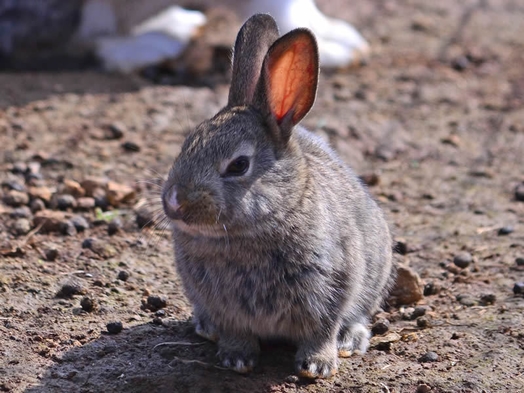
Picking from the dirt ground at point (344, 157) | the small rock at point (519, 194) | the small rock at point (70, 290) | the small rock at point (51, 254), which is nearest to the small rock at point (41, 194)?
the dirt ground at point (344, 157)

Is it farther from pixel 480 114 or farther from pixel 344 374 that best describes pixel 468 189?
pixel 344 374

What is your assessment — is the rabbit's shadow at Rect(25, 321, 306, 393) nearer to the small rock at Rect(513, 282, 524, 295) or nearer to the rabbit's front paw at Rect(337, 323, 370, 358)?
the rabbit's front paw at Rect(337, 323, 370, 358)

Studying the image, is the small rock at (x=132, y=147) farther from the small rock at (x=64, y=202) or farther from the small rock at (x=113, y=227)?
the small rock at (x=113, y=227)

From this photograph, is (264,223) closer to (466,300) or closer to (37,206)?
(466,300)

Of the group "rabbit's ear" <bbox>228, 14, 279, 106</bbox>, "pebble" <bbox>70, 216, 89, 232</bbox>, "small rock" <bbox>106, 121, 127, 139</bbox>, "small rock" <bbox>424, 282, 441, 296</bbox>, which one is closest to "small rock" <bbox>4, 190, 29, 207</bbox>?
"pebble" <bbox>70, 216, 89, 232</bbox>

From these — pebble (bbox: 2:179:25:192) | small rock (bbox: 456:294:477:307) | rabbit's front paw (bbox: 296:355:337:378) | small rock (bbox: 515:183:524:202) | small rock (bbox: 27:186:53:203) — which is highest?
small rock (bbox: 515:183:524:202)

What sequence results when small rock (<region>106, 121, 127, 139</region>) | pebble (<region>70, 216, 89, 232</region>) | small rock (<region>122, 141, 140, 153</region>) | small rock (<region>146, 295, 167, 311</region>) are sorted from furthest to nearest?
small rock (<region>106, 121, 127, 139</region>) → small rock (<region>122, 141, 140, 153</region>) → pebble (<region>70, 216, 89, 232</region>) → small rock (<region>146, 295, 167, 311</region>)

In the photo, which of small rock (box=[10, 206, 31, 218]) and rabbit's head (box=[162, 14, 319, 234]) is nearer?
rabbit's head (box=[162, 14, 319, 234])
